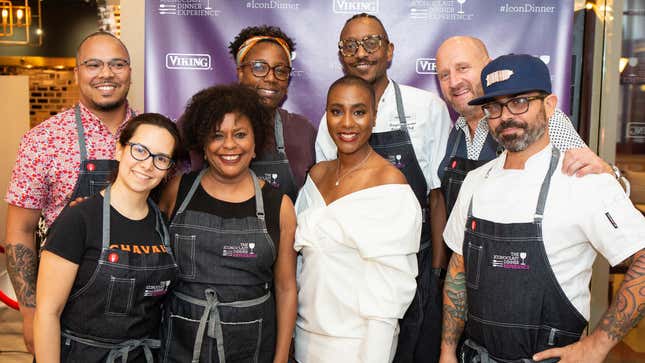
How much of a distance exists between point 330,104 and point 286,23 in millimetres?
1546

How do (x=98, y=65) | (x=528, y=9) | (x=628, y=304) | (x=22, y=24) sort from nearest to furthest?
(x=628, y=304) → (x=98, y=65) → (x=528, y=9) → (x=22, y=24)

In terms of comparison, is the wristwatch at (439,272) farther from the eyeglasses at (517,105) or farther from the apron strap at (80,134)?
the apron strap at (80,134)

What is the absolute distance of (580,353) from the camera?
1.88 m

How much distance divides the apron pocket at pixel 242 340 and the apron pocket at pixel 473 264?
0.77m

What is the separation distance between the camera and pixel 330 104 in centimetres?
231

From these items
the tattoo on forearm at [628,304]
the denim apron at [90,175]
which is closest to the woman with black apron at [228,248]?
the denim apron at [90,175]

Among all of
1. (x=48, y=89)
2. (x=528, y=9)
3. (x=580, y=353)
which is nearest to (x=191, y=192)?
(x=580, y=353)

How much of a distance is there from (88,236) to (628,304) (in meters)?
1.70

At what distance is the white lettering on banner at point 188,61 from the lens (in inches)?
145

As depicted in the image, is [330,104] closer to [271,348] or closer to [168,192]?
[168,192]

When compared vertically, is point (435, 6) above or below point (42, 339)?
above

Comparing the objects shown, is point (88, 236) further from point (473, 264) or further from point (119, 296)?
point (473, 264)

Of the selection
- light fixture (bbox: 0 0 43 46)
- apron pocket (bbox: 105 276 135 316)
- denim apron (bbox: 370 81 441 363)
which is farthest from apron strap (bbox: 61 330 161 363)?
light fixture (bbox: 0 0 43 46)

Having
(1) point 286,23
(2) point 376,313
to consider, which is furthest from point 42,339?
(1) point 286,23
